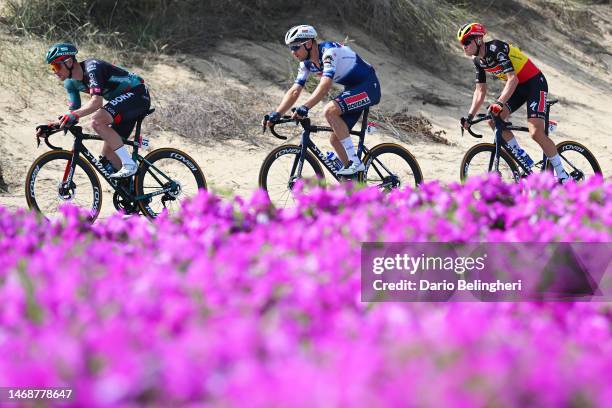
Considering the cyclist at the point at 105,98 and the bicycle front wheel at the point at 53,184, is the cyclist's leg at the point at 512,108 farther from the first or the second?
the bicycle front wheel at the point at 53,184

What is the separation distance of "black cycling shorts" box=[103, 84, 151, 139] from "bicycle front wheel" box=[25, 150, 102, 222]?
1.79 ft

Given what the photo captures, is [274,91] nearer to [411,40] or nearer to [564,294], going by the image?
[411,40]

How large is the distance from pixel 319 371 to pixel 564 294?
6.17 feet

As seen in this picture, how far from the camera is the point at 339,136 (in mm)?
8281

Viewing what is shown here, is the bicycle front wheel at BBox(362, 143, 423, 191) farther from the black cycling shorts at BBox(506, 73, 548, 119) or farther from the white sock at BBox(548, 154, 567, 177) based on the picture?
the white sock at BBox(548, 154, 567, 177)

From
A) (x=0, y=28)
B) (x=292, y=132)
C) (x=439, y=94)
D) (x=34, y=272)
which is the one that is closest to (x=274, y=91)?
(x=292, y=132)

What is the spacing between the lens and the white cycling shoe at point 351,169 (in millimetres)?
8211

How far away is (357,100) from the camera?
838 cm

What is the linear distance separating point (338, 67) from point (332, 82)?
16cm

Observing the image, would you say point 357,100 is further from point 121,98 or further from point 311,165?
point 121,98

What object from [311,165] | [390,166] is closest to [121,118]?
[311,165]

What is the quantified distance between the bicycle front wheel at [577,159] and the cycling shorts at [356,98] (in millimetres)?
2139

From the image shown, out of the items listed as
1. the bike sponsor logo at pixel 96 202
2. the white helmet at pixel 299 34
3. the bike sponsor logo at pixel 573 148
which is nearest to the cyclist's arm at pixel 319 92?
the white helmet at pixel 299 34

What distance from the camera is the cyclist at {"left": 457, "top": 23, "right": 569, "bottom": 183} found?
862 centimetres
